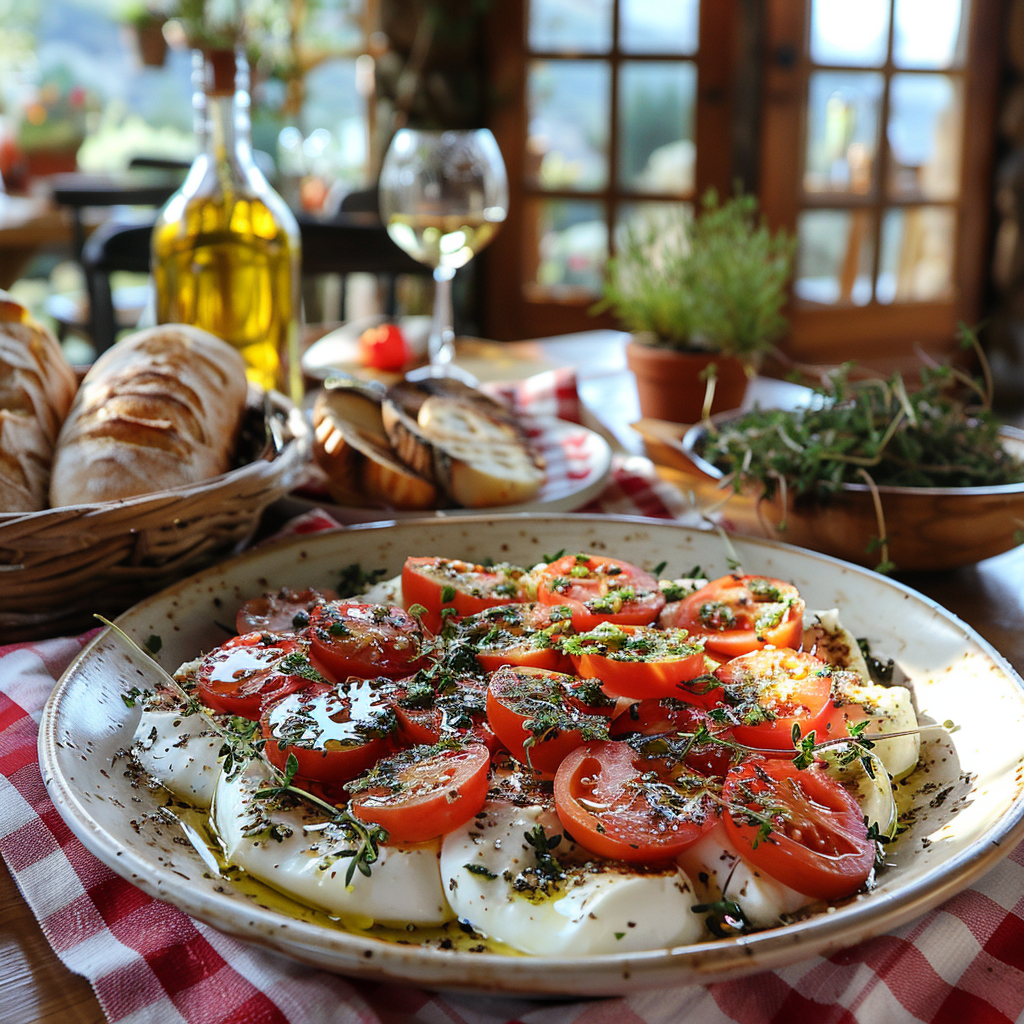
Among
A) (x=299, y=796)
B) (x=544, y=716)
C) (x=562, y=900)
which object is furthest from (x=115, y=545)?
(x=562, y=900)

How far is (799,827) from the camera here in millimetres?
672

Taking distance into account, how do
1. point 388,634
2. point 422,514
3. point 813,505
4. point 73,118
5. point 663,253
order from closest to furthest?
1. point 388,634
2. point 813,505
3. point 422,514
4. point 663,253
5. point 73,118

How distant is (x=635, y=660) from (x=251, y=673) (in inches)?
13.2

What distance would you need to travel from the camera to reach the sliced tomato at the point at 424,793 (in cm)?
66

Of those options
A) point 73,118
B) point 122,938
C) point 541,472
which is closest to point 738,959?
point 122,938

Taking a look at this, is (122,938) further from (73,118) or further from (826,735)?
(73,118)

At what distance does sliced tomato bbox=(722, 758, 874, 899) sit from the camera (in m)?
0.64

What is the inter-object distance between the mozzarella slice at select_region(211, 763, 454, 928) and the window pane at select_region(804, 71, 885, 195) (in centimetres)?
455

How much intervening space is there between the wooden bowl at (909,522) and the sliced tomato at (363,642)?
1.75 feet

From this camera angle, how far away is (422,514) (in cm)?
133

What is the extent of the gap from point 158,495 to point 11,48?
6.79 m

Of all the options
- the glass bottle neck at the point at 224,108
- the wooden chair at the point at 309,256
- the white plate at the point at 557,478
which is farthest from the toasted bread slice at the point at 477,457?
the wooden chair at the point at 309,256

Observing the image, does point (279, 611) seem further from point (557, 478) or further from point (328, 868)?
point (557, 478)

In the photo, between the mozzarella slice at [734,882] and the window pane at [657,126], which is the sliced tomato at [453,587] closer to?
the mozzarella slice at [734,882]
